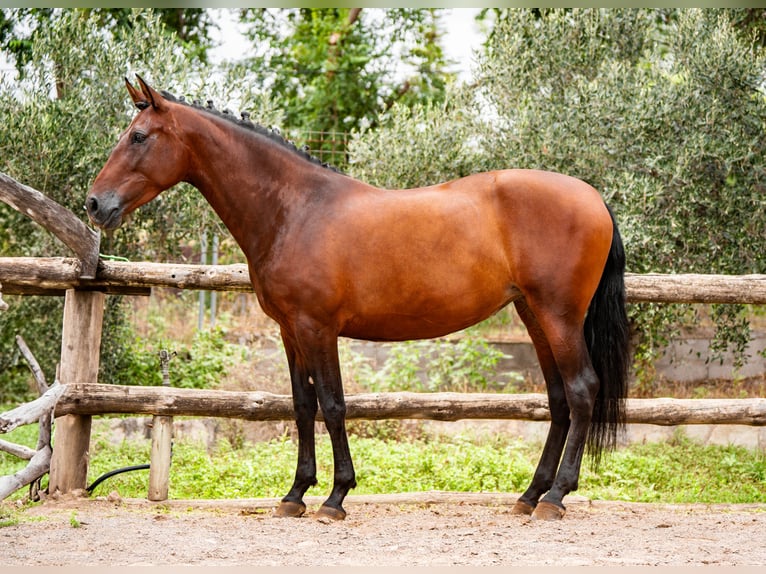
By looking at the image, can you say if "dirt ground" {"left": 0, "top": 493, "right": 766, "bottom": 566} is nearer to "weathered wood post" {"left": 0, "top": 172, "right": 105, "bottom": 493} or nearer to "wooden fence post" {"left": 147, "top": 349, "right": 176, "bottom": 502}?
"wooden fence post" {"left": 147, "top": 349, "right": 176, "bottom": 502}

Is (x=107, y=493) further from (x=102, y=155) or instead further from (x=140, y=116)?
(x=102, y=155)

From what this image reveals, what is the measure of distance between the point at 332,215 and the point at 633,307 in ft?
12.4

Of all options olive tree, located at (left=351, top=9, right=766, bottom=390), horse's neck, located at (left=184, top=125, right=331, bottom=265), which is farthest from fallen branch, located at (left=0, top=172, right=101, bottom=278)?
olive tree, located at (left=351, top=9, right=766, bottom=390)

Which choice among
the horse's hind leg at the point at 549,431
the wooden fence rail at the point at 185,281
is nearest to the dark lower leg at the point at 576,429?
the horse's hind leg at the point at 549,431

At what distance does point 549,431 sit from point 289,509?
143cm

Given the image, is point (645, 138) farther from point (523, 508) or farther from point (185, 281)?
point (185, 281)

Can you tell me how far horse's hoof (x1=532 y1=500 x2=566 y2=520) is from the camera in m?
4.13

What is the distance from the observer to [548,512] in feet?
13.6

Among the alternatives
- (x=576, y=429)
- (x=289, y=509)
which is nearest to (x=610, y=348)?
(x=576, y=429)

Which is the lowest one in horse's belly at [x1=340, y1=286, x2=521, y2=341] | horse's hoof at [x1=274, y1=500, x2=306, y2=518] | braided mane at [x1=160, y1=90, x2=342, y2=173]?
horse's hoof at [x1=274, y1=500, x2=306, y2=518]

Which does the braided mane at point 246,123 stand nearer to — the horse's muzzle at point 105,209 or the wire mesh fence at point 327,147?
the horse's muzzle at point 105,209

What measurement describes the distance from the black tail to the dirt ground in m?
0.50

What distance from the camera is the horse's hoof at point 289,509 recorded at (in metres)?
4.22

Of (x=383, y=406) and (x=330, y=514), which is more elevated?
(x=383, y=406)
